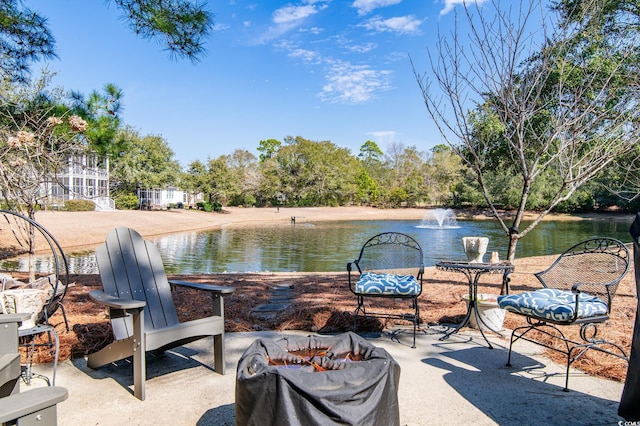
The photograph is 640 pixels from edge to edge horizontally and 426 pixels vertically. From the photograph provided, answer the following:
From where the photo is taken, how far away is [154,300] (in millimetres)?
2730

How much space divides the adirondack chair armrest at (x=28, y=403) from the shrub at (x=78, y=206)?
24289 millimetres

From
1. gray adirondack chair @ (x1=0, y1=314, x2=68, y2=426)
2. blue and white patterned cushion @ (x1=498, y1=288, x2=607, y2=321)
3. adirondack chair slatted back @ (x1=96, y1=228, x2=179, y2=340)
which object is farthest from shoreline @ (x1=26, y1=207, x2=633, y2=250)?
gray adirondack chair @ (x1=0, y1=314, x2=68, y2=426)

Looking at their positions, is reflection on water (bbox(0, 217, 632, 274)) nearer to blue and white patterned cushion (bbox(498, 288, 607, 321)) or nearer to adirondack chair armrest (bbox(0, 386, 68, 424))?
blue and white patterned cushion (bbox(498, 288, 607, 321))

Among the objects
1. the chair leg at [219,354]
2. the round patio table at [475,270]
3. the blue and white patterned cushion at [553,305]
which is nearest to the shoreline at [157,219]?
the chair leg at [219,354]

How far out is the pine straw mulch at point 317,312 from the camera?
2873mm

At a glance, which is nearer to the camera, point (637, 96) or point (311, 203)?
point (637, 96)

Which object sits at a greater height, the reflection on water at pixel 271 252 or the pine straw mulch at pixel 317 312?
the pine straw mulch at pixel 317 312

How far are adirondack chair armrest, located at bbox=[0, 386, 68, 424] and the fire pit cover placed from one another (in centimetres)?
59

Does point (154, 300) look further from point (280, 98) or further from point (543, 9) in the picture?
point (280, 98)

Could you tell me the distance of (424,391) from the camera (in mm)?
2311

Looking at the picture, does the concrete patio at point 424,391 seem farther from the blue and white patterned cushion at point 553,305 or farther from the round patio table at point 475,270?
the blue and white patterned cushion at point 553,305

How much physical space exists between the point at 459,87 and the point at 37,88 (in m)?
5.18

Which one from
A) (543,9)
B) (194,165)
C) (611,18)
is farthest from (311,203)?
(543,9)

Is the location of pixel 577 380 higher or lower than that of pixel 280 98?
lower
